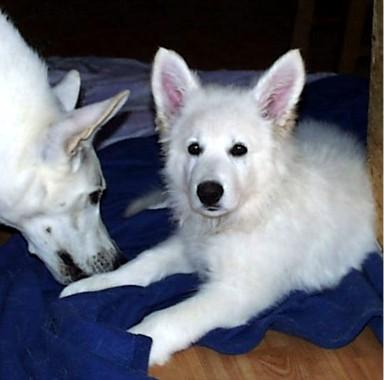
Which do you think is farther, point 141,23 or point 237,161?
point 141,23

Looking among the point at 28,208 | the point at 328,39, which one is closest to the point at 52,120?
the point at 28,208

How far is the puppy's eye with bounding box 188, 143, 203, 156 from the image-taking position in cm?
246

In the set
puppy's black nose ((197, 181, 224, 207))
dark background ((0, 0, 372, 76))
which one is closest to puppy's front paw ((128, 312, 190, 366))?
puppy's black nose ((197, 181, 224, 207))

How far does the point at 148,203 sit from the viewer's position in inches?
124

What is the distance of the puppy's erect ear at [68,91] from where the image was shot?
2.60 metres

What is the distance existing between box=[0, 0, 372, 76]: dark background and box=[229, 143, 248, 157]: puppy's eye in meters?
2.18

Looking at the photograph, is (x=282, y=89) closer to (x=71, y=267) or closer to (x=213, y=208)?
(x=213, y=208)

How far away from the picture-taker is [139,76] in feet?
13.6

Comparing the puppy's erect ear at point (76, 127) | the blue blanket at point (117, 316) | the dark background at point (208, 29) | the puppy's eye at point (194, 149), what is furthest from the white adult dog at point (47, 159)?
the dark background at point (208, 29)

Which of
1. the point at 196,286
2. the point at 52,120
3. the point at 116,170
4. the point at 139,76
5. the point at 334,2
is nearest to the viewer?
the point at 52,120

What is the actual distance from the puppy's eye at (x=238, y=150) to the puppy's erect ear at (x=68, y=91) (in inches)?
20.0

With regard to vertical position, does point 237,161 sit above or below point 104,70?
above

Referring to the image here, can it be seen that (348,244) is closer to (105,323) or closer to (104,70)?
(105,323)

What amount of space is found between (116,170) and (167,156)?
796 mm
